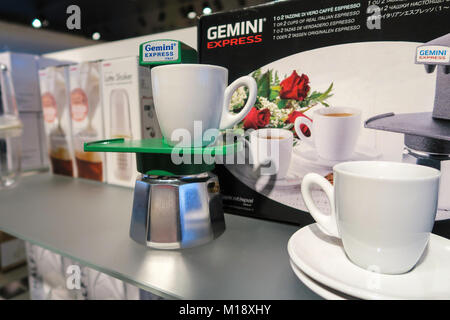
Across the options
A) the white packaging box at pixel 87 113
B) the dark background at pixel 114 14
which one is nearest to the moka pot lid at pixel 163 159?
the white packaging box at pixel 87 113

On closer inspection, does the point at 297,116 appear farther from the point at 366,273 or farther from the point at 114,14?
the point at 114,14

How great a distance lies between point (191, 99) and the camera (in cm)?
42

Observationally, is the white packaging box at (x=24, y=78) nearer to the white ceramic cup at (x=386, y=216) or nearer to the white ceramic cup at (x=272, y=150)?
the white ceramic cup at (x=272, y=150)

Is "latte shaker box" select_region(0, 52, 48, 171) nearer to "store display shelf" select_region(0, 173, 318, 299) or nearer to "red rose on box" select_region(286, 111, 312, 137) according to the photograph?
"store display shelf" select_region(0, 173, 318, 299)

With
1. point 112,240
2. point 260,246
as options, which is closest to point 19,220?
point 112,240

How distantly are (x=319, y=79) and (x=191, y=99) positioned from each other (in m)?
0.21

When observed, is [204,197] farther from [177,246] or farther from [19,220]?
[19,220]

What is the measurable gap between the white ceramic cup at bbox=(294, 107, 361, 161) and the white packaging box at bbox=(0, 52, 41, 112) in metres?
0.82

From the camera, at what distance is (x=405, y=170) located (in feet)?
1.26

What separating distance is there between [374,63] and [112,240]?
46 cm

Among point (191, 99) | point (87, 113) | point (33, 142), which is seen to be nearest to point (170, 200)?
point (191, 99)

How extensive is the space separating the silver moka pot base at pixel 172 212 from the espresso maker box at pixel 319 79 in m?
0.13

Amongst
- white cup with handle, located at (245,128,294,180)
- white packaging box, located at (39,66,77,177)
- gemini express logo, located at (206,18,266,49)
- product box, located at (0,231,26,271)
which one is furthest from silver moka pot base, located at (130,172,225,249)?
product box, located at (0,231,26,271)

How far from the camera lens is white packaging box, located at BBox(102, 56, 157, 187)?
2.23 ft
